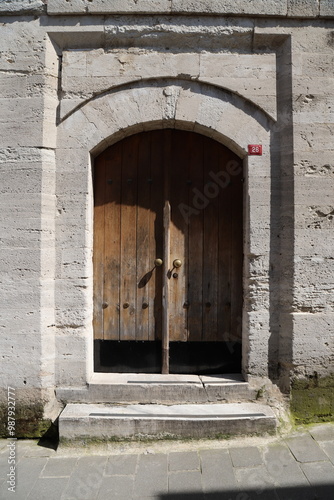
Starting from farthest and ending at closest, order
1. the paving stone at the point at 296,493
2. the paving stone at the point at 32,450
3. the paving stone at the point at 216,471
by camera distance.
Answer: the paving stone at the point at 32,450 < the paving stone at the point at 216,471 < the paving stone at the point at 296,493

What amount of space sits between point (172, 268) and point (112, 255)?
61cm

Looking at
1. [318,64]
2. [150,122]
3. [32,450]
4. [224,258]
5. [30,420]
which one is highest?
[318,64]

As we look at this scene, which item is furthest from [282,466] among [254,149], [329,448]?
[254,149]

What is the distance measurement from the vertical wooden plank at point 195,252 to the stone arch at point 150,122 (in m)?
0.42

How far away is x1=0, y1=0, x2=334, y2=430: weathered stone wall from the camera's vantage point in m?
3.30

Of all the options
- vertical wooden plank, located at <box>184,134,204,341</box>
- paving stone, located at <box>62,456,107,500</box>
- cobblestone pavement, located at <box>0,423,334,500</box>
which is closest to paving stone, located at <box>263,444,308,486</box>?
cobblestone pavement, located at <box>0,423,334,500</box>

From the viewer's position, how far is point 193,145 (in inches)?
143

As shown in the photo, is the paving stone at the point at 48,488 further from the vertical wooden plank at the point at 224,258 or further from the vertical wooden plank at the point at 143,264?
the vertical wooden plank at the point at 224,258

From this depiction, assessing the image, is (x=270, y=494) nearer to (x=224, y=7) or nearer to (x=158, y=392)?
(x=158, y=392)

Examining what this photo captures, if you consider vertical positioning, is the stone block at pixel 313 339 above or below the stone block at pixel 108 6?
below

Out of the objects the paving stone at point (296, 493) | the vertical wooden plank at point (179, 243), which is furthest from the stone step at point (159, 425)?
the vertical wooden plank at point (179, 243)

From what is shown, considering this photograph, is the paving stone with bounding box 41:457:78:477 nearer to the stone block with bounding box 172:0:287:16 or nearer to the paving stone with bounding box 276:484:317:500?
the paving stone with bounding box 276:484:317:500

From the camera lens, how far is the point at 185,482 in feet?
8.48

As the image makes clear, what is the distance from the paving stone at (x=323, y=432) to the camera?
3.07m
